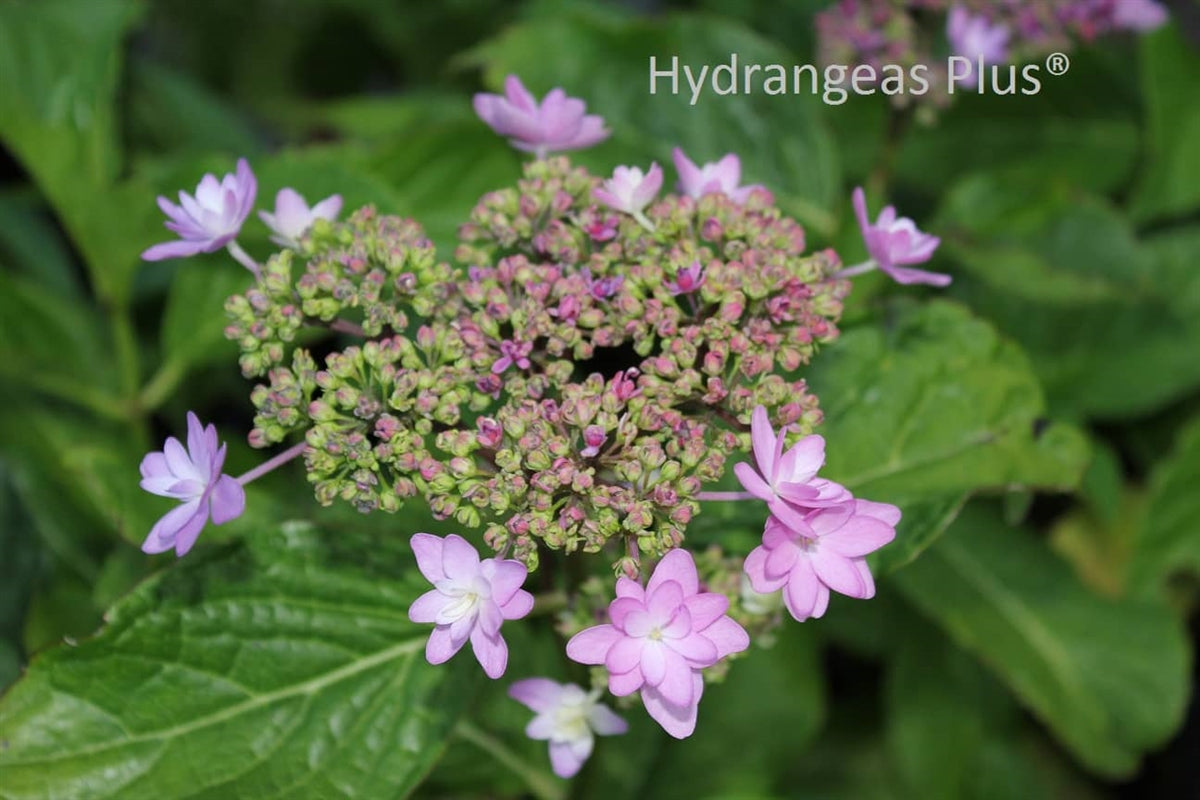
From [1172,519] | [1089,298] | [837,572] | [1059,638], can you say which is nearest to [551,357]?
[837,572]

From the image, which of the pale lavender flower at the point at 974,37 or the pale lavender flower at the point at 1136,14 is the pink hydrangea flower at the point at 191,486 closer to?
the pale lavender flower at the point at 974,37

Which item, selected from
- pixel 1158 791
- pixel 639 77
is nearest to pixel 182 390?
pixel 639 77

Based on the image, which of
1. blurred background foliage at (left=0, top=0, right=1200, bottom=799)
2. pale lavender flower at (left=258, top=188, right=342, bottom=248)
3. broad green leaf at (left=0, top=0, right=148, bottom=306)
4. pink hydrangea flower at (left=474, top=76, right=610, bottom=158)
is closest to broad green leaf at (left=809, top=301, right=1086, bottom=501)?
blurred background foliage at (left=0, top=0, right=1200, bottom=799)

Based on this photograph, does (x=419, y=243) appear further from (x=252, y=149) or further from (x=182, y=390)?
(x=252, y=149)

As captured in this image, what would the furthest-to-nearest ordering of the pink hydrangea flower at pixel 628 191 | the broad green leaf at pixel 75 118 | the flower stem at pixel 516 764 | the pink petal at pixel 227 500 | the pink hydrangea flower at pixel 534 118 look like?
the broad green leaf at pixel 75 118 < the flower stem at pixel 516 764 < the pink hydrangea flower at pixel 534 118 < the pink hydrangea flower at pixel 628 191 < the pink petal at pixel 227 500

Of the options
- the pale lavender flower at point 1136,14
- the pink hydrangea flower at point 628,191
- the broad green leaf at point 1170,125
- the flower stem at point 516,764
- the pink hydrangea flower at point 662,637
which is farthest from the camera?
the broad green leaf at point 1170,125

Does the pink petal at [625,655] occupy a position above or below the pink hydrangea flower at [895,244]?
below

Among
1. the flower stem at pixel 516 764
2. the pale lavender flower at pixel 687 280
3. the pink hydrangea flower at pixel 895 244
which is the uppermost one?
the pale lavender flower at pixel 687 280

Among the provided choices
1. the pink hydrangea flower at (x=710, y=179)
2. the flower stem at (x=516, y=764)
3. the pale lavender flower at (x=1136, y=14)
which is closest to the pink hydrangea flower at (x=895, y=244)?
the pink hydrangea flower at (x=710, y=179)
